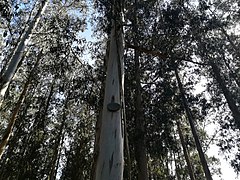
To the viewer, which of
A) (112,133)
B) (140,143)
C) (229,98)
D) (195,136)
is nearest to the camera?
(112,133)

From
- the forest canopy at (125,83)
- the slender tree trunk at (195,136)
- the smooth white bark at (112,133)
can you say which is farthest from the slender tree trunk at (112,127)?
the slender tree trunk at (195,136)

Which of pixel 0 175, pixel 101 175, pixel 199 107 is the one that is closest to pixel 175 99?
pixel 199 107

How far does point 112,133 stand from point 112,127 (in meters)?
0.03

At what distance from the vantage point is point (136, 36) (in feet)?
23.4

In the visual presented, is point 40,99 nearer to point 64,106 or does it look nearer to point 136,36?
point 64,106

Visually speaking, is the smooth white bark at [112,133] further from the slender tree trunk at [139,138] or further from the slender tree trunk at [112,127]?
the slender tree trunk at [139,138]

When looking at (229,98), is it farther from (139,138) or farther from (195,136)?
(139,138)

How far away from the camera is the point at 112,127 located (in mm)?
1164

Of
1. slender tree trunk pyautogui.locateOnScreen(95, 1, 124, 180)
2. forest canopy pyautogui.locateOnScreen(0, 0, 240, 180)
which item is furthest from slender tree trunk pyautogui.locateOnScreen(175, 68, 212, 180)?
slender tree trunk pyautogui.locateOnScreen(95, 1, 124, 180)

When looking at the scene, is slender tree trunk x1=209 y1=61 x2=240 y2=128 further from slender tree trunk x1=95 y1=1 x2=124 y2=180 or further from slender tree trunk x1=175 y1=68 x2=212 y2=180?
slender tree trunk x1=95 y1=1 x2=124 y2=180

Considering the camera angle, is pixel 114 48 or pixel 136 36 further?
pixel 136 36

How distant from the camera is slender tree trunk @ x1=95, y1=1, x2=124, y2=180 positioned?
3.38 feet

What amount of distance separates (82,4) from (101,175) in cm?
913

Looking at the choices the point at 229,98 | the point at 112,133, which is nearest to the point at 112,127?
the point at 112,133
